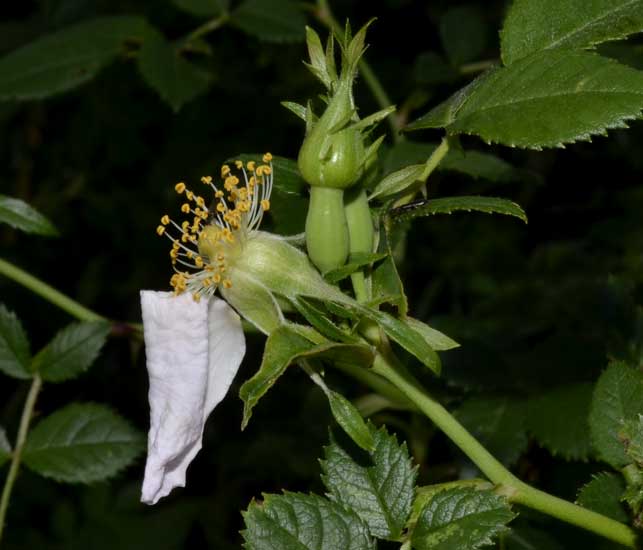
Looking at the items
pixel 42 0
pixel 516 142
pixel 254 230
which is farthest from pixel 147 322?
pixel 42 0

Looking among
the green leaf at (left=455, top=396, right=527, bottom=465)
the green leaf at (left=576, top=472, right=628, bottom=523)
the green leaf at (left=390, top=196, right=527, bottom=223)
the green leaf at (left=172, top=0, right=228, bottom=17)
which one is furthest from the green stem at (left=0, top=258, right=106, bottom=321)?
the green leaf at (left=576, top=472, right=628, bottom=523)

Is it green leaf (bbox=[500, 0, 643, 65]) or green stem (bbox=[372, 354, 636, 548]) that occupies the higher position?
green leaf (bbox=[500, 0, 643, 65])

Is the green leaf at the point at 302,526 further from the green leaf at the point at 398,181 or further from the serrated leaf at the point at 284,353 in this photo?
the green leaf at the point at 398,181

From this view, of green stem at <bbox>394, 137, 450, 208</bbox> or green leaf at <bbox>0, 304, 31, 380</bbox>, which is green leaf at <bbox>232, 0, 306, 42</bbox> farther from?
green stem at <bbox>394, 137, 450, 208</bbox>

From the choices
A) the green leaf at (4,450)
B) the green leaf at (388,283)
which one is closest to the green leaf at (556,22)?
the green leaf at (388,283)

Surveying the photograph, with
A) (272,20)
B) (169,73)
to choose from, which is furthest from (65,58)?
(272,20)

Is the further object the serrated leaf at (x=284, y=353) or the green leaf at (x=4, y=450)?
the green leaf at (x=4, y=450)
